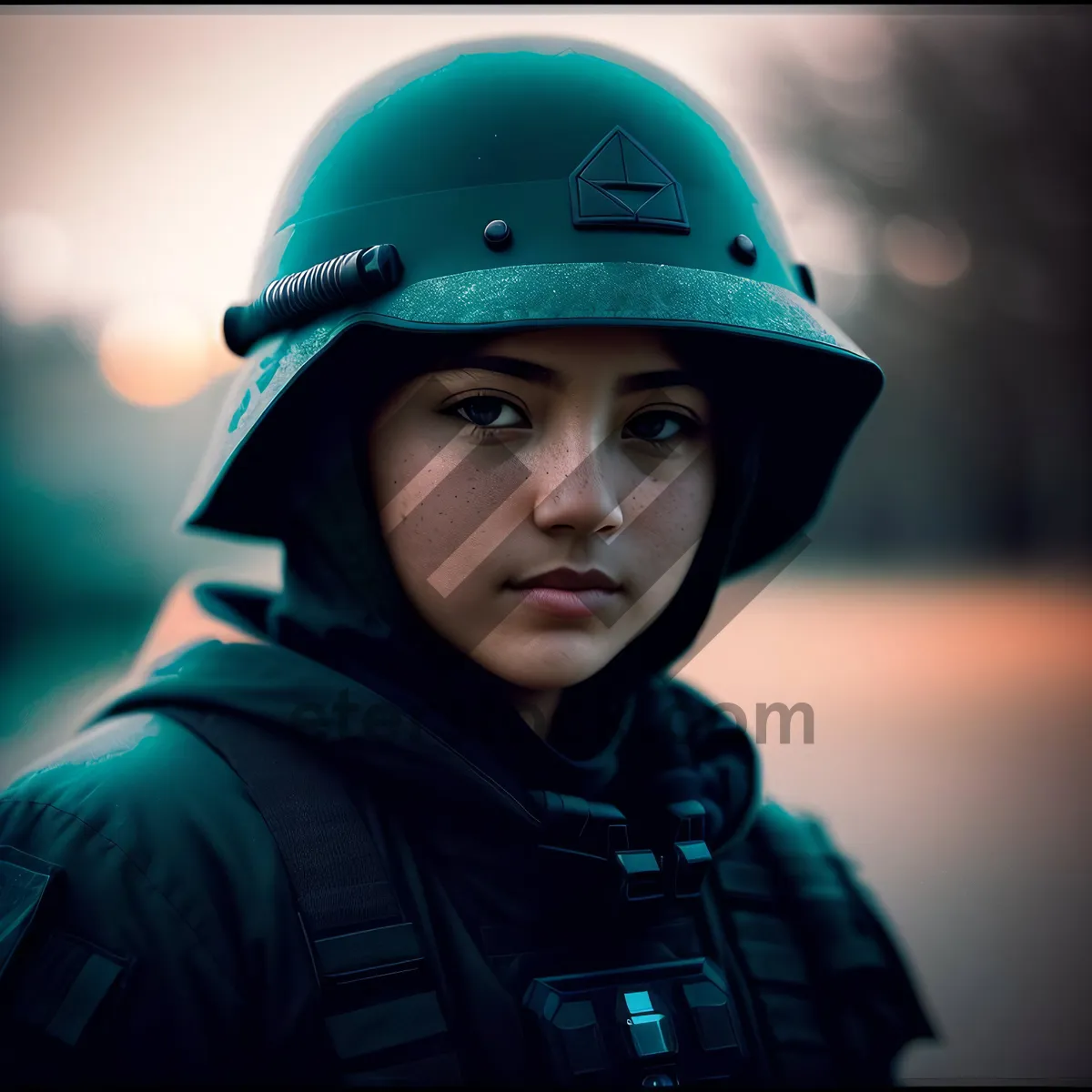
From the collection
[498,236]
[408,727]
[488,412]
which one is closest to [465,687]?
[408,727]

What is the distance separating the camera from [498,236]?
1.30m

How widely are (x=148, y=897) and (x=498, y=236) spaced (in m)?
0.88

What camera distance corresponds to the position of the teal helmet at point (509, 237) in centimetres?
128

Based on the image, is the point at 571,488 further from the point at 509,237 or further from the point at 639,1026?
the point at 639,1026

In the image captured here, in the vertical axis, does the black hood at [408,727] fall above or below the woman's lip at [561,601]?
below

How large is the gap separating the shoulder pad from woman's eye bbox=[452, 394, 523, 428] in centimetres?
81

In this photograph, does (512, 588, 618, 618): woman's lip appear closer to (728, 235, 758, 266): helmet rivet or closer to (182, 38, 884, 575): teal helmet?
(182, 38, 884, 575): teal helmet

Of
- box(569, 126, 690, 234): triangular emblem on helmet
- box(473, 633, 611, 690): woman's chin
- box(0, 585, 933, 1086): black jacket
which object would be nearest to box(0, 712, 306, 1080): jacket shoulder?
box(0, 585, 933, 1086): black jacket

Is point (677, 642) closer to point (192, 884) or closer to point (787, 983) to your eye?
point (787, 983)

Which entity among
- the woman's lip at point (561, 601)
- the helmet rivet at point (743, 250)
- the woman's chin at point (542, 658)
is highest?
the helmet rivet at point (743, 250)

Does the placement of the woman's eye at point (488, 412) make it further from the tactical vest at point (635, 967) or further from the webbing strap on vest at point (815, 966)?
the webbing strap on vest at point (815, 966)

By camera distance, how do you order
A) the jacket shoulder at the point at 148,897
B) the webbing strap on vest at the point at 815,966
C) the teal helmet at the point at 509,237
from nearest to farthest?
1. the jacket shoulder at the point at 148,897
2. the teal helmet at the point at 509,237
3. the webbing strap on vest at the point at 815,966

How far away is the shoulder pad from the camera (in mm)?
1469

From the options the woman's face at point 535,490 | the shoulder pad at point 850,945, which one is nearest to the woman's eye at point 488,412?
the woman's face at point 535,490
